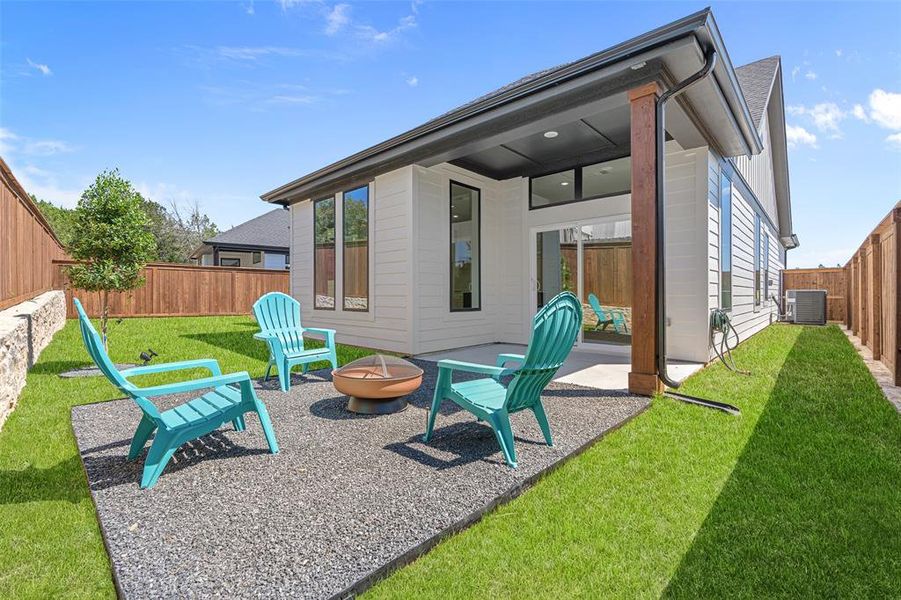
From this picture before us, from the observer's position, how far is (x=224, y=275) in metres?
14.3

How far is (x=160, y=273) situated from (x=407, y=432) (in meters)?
13.1

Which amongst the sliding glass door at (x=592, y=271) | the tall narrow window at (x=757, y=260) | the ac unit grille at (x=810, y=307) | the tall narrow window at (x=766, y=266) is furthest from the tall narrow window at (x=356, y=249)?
the ac unit grille at (x=810, y=307)

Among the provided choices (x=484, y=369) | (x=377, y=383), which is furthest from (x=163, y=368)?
(x=484, y=369)

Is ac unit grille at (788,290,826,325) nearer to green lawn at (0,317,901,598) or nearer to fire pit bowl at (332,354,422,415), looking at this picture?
green lawn at (0,317,901,598)

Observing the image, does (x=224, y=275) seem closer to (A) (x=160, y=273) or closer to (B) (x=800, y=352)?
(A) (x=160, y=273)

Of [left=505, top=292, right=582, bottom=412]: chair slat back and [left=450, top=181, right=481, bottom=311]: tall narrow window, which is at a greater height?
[left=450, top=181, right=481, bottom=311]: tall narrow window

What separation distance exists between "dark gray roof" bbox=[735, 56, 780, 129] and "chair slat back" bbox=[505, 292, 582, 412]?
8291 millimetres

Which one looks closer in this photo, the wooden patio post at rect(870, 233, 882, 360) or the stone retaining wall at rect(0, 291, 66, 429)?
the stone retaining wall at rect(0, 291, 66, 429)

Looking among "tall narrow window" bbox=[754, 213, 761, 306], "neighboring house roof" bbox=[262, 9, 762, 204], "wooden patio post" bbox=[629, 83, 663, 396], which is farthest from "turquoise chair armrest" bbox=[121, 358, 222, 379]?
"tall narrow window" bbox=[754, 213, 761, 306]

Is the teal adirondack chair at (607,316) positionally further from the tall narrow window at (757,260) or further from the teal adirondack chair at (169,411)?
the teal adirondack chair at (169,411)

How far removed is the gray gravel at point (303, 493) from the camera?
154 centimetres

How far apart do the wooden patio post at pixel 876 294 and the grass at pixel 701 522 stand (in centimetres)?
331

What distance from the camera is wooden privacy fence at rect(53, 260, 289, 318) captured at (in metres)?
12.1

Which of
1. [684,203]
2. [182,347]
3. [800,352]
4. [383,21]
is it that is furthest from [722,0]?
[182,347]
